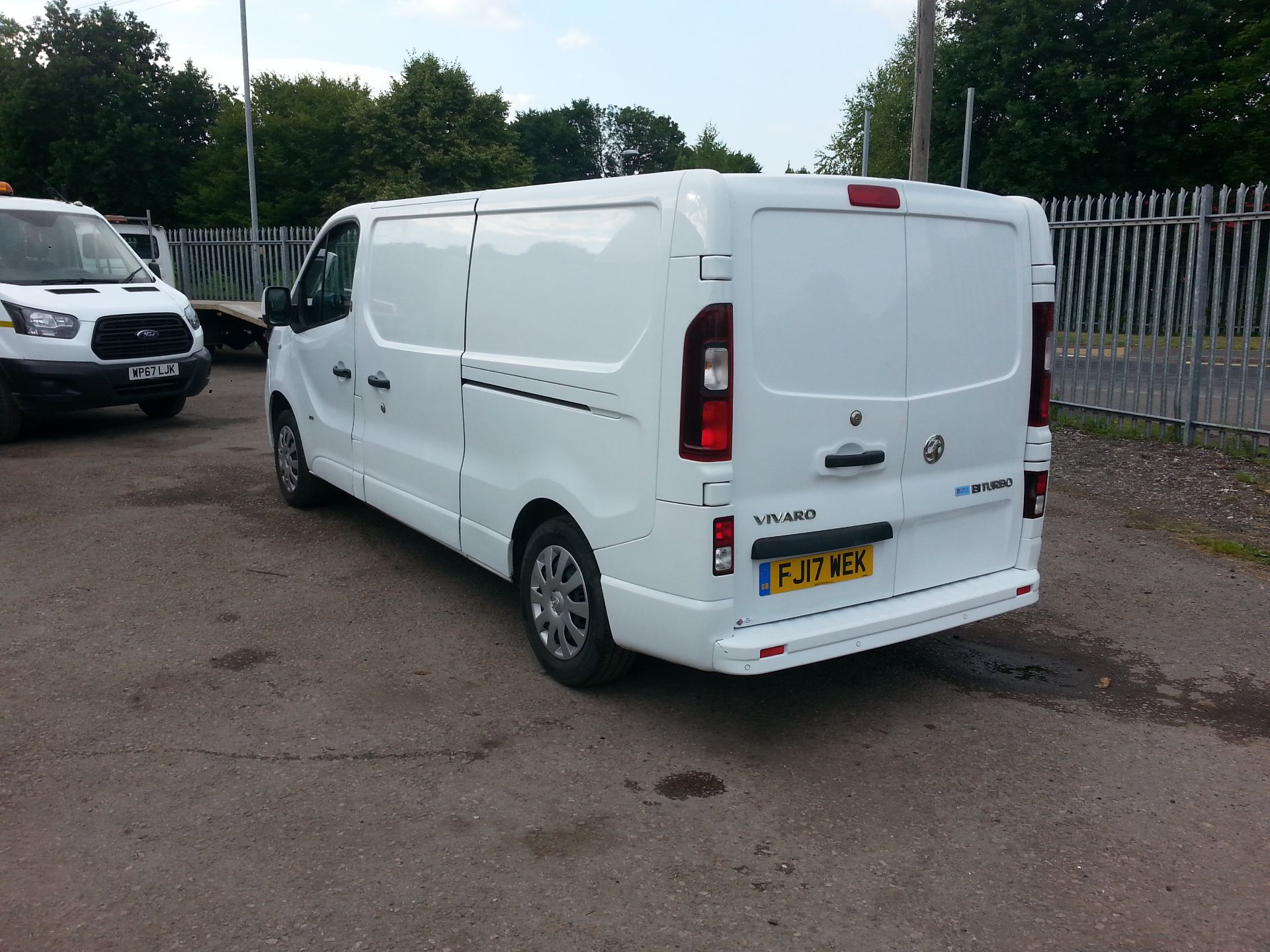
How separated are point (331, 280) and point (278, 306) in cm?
67

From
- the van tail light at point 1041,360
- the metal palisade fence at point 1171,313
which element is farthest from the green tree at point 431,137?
the van tail light at point 1041,360

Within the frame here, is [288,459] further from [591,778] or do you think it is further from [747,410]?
[747,410]

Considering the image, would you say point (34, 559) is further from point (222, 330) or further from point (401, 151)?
point (401, 151)

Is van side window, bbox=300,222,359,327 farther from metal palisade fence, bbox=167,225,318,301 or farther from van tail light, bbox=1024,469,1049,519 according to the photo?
metal palisade fence, bbox=167,225,318,301

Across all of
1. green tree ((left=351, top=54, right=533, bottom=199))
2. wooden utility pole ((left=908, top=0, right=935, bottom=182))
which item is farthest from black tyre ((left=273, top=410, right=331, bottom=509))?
green tree ((left=351, top=54, right=533, bottom=199))

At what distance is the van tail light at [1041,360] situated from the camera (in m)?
4.53

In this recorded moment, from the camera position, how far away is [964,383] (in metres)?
4.31

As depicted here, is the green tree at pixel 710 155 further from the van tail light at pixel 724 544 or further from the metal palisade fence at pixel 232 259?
the van tail light at pixel 724 544

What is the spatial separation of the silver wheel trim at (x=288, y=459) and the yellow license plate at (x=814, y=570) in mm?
4531

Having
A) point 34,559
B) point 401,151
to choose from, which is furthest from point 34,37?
point 34,559

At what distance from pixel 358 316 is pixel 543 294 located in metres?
2.12

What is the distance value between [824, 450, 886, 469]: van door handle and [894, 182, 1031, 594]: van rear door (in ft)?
0.58

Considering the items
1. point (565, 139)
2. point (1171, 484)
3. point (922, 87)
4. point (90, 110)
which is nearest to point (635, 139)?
point (565, 139)

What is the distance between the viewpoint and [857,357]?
3986 mm
